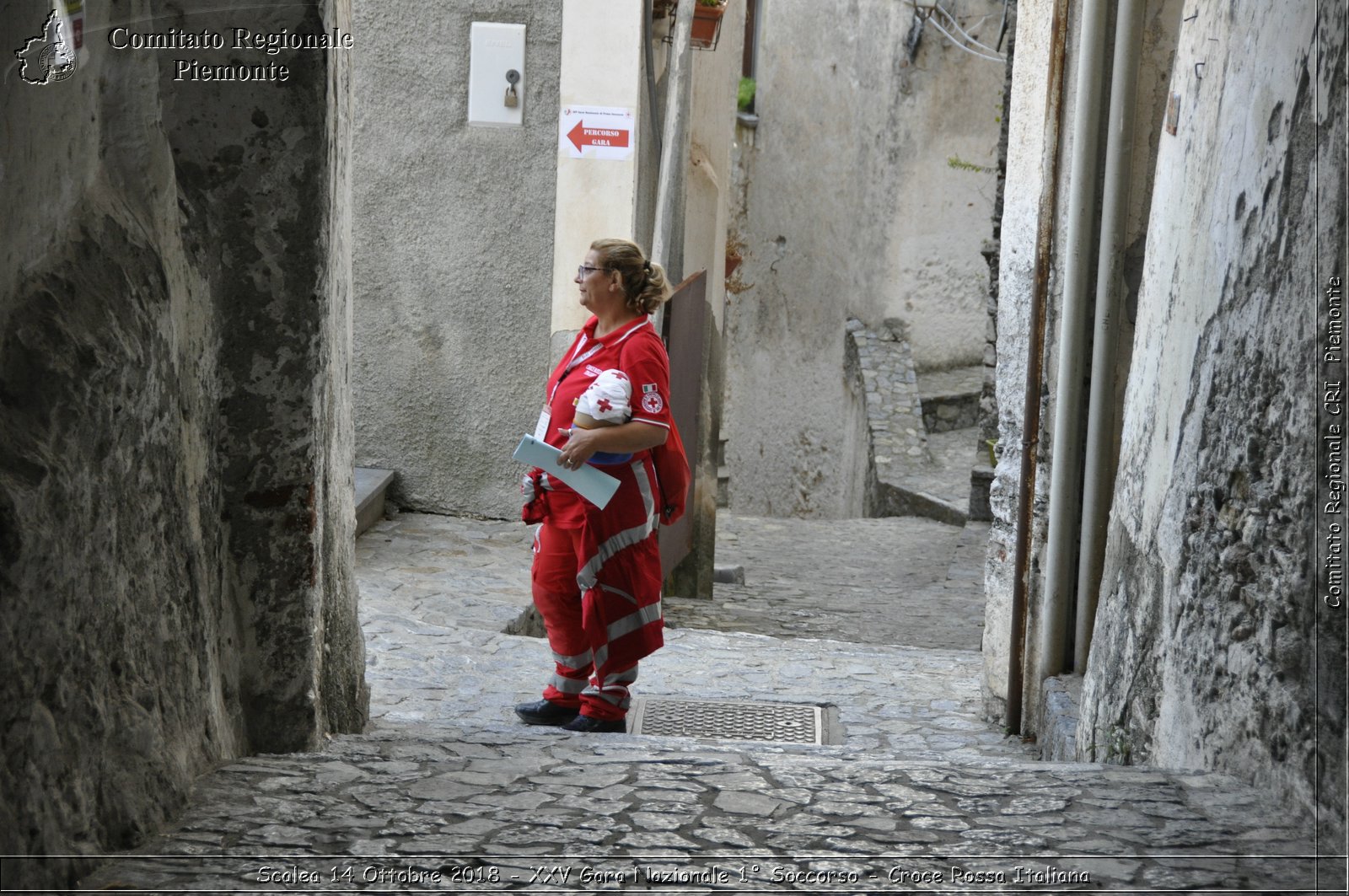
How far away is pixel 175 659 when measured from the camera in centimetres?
277

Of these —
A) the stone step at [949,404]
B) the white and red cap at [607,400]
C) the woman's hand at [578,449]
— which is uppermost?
the white and red cap at [607,400]

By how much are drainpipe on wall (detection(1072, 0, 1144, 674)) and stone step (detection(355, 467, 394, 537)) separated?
367 cm

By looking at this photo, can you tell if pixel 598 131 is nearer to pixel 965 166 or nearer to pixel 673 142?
pixel 673 142

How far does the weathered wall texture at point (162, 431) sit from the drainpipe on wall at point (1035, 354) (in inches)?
91.3

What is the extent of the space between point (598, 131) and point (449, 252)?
0.99 meters

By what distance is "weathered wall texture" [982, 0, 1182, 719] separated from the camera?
4.43 meters

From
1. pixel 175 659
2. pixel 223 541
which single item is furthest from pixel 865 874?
pixel 223 541

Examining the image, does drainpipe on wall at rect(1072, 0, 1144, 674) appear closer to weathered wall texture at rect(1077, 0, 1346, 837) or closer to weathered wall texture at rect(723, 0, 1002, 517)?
weathered wall texture at rect(1077, 0, 1346, 837)

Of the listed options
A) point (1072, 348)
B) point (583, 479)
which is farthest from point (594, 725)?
point (1072, 348)

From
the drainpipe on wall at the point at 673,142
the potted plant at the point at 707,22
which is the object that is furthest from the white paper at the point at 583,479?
the potted plant at the point at 707,22

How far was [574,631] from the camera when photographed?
4.47m

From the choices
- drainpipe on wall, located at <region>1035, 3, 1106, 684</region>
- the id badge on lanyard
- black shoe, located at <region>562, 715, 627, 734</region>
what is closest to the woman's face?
the id badge on lanyard

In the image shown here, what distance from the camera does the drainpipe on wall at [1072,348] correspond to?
14.8 feet

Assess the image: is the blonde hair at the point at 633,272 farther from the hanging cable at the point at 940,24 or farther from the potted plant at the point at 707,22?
the hanging cable at the point at 940,24
